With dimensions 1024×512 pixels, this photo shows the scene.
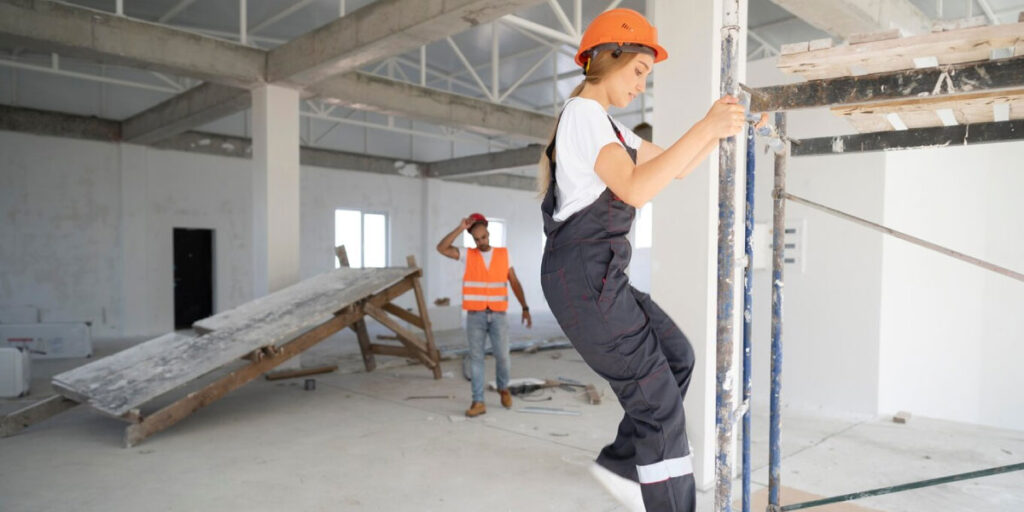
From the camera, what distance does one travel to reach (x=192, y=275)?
15.0 meters

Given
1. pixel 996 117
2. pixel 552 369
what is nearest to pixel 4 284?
pixel 552 369

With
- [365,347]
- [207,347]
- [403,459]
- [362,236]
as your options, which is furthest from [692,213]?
[362,236]

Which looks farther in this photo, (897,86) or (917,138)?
(917,138)

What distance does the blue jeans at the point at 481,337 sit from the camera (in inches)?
249

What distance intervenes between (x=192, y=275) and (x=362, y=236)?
4517 mm

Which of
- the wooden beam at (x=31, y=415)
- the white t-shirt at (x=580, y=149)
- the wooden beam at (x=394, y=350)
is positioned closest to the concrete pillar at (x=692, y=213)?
the white t-shirt at (x=580, y=149)

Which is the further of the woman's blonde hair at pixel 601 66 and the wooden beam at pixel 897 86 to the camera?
the woman's blonde hair at pixel 601 66

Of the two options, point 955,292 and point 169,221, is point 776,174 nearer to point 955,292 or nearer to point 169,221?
point 955,292

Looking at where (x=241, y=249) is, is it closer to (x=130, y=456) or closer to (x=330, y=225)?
(x=330, y=225)

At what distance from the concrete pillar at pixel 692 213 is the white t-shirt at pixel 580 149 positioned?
86.9 inches

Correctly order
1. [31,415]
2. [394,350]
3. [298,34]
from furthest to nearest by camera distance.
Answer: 1. [298,34]
2. [394,350]
3. [31,415]

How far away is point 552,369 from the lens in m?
9.24

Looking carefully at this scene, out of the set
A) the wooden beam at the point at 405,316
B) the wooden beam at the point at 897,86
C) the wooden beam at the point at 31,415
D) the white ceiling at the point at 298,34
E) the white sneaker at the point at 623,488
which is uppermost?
the white ceiling at the point at 298,34

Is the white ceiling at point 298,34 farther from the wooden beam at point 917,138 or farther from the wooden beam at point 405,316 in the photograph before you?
the wooden beam at point 917,138
